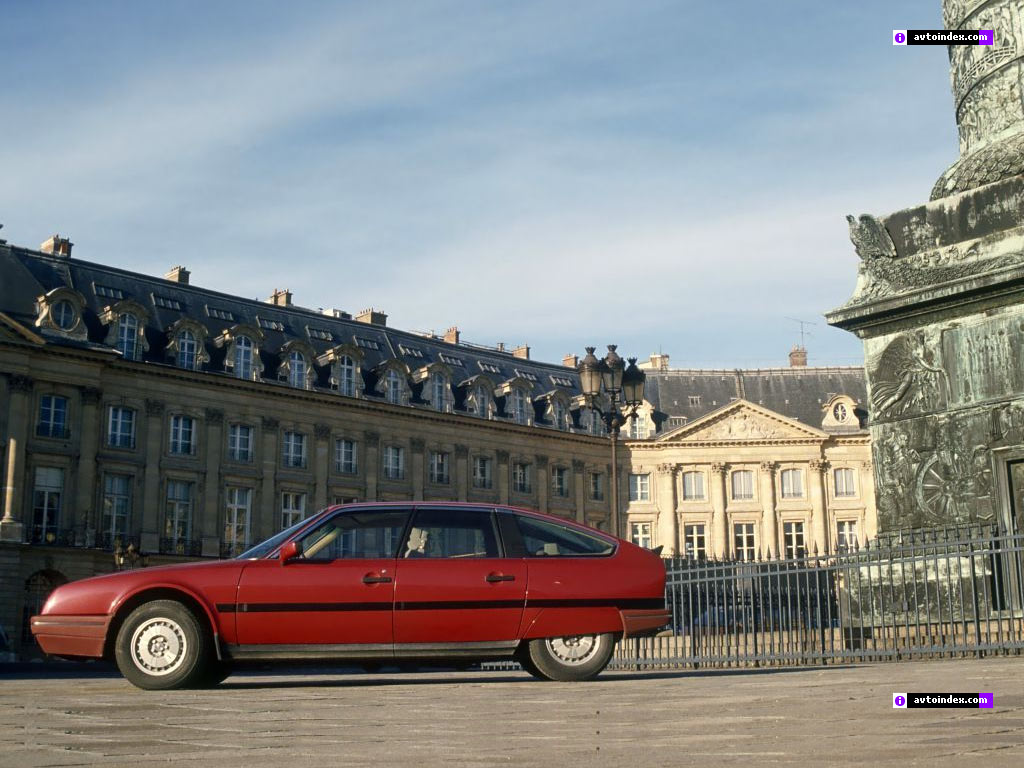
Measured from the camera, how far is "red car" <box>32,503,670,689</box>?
9438 millimetres

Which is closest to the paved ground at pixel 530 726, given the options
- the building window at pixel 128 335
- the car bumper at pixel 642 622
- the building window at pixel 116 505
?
the car bumper at pixel 642 622

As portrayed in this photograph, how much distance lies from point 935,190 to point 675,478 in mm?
55550

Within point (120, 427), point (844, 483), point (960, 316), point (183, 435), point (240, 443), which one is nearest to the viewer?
point (960, 316)

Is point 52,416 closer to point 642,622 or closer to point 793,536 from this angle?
point 793,536

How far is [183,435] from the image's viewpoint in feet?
173

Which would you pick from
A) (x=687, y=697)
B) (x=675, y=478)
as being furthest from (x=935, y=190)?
(x=675, y=478)

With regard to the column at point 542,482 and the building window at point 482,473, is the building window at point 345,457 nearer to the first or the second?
the building window at point 482,473

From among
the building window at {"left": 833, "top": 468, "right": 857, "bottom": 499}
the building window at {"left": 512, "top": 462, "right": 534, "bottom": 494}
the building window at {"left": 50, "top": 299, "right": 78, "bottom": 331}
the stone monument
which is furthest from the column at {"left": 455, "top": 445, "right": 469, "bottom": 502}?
the stone monument

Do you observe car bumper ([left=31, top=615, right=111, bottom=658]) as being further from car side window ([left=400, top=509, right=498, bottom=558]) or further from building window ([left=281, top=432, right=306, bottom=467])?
building window ([left=281, top=432, right=306, bottom=467])

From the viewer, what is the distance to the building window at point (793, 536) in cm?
6779

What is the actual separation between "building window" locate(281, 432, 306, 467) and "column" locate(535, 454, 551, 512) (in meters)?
14.1

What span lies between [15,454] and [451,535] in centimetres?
4092

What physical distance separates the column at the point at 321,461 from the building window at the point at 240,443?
11.0ft

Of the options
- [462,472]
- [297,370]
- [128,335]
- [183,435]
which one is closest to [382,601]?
[128,335]
